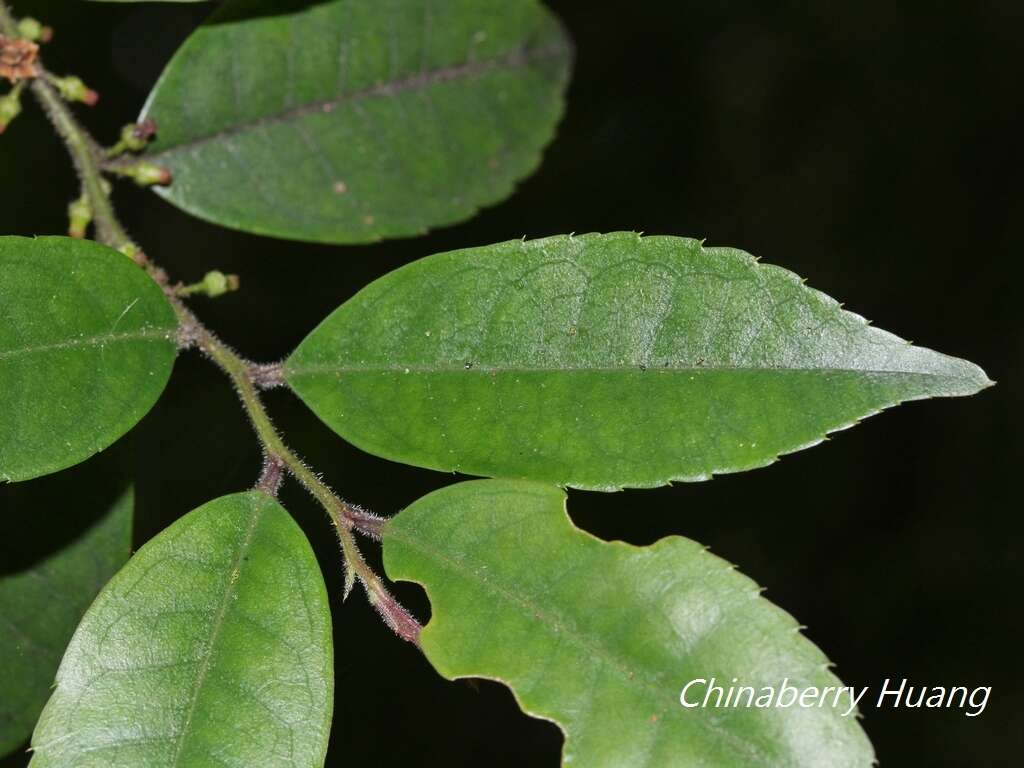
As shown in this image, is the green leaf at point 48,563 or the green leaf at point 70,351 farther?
the green leaf at point 48,563

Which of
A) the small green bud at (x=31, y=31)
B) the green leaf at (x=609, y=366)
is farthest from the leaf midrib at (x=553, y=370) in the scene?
the small green bud at (x=31, y=31)

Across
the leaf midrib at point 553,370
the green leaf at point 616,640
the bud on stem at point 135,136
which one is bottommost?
the green leaf at point 616,640

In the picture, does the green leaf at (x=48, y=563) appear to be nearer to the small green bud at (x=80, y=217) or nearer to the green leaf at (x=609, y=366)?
the small green bud at (x=80, y=217)

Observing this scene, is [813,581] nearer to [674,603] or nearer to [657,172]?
[657,172]

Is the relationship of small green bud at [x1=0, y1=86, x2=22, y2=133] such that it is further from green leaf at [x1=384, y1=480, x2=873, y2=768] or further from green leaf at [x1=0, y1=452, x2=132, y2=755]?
green leaf at [x1=384, y1=480, x2=873, y2=768]

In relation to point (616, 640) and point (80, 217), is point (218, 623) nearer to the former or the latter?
point (616, 640)

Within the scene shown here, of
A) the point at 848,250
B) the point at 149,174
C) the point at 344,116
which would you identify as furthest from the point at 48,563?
the point at 848,250

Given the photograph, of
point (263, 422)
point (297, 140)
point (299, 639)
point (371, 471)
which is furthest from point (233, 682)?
point (371, 471)
